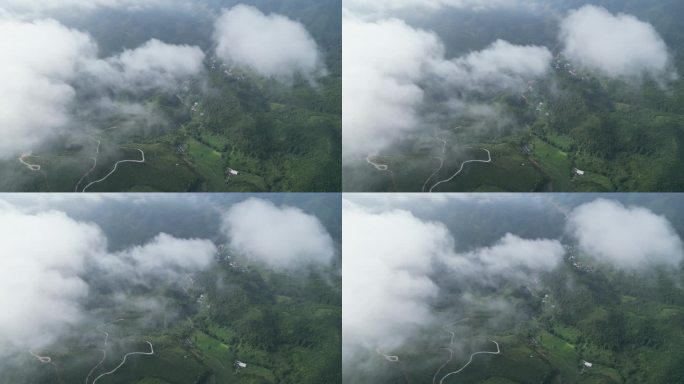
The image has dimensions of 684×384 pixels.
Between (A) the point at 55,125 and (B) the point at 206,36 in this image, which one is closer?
(A) the point at 55,125

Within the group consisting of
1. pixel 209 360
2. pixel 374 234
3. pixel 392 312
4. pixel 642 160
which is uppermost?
pixel 642 160

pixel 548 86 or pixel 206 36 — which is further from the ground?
pixel 548 86

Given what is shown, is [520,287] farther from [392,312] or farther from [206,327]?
A: [206,327]

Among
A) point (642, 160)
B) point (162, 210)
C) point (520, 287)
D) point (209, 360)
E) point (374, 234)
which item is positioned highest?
point (642, 160)

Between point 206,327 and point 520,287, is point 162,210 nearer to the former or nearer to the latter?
point 206,327

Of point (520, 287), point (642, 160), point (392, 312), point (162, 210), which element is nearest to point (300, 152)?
point (162, 210)

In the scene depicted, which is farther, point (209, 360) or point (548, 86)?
point (548, 86)

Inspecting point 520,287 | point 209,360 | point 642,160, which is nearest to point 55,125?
point 209,360

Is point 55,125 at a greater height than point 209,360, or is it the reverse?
point 55,125

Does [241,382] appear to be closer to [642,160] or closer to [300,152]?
[300,152]
